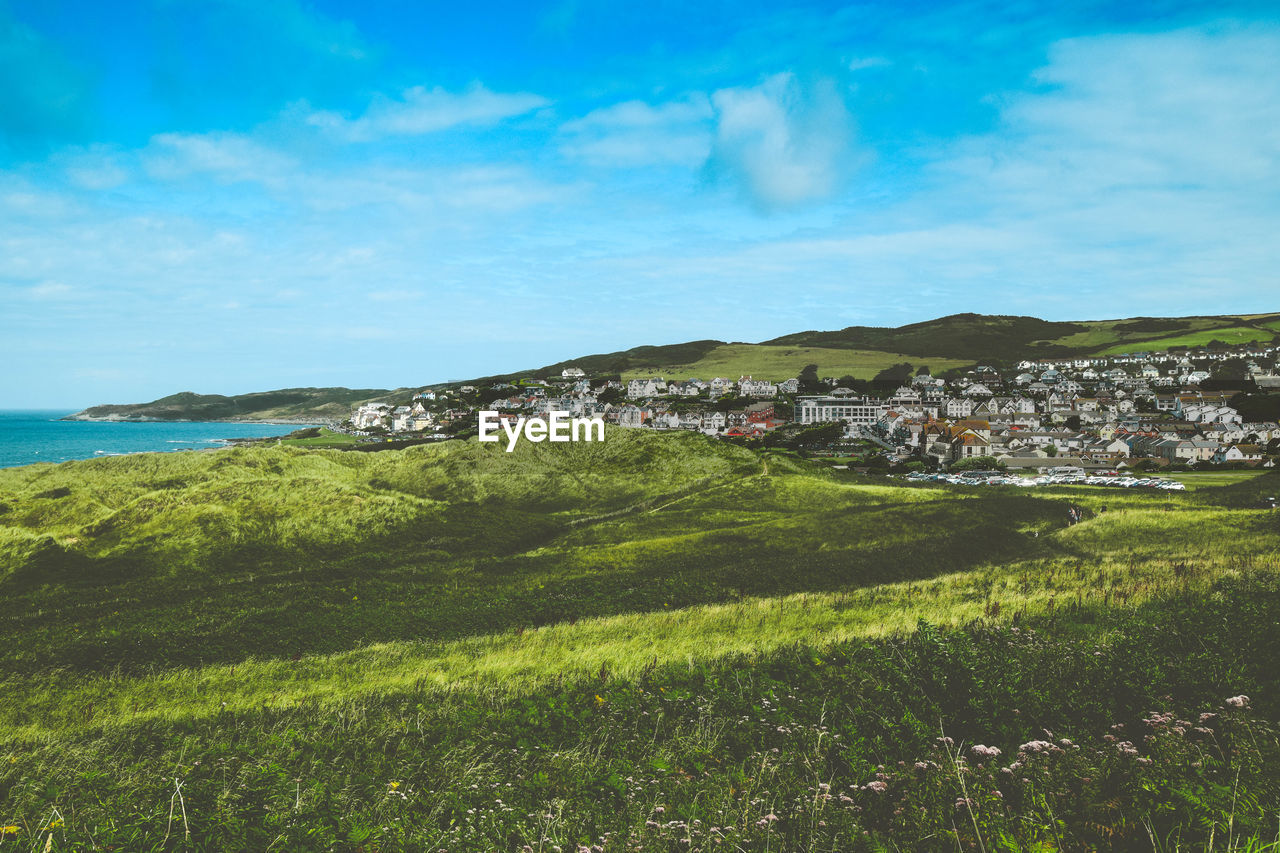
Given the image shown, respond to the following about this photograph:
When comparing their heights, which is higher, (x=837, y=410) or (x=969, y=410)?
(x=837, y=410)

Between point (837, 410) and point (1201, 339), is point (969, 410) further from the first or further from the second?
point (1201, 339)

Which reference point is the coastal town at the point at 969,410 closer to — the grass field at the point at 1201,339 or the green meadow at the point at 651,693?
the grass field at the point at 1201,339

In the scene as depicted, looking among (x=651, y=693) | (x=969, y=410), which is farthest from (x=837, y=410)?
(x=651, y=693)

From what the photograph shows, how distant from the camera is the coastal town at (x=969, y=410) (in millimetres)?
80812

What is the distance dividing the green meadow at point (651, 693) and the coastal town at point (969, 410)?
39.8 metres

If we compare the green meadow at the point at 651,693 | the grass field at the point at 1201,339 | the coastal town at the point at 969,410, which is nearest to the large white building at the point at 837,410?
the coastal town at the point at 969,410

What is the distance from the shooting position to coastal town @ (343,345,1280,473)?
3182 inches

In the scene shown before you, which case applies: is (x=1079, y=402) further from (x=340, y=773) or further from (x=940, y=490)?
(x=340, y=773)

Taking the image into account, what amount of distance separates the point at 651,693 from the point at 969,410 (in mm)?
138685

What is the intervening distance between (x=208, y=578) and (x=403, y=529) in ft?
33.3

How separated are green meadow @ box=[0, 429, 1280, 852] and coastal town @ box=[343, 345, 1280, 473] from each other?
131ft

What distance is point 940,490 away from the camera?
1829 inches

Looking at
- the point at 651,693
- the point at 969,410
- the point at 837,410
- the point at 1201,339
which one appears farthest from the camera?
the point at 1201,339

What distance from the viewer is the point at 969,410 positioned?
422 ft
